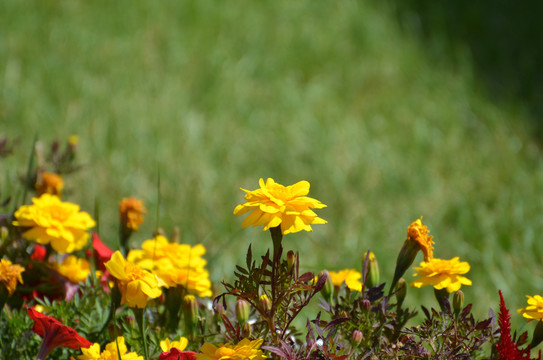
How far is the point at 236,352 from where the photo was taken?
1.03 metres

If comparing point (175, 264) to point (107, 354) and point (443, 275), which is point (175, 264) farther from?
point (443, 275)

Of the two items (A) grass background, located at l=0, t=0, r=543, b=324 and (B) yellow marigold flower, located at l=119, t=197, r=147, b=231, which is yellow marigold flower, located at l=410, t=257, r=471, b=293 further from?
(A) grass background, located at l=0, t=0, r=543, b=324

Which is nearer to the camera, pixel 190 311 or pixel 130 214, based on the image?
pixel 190 311

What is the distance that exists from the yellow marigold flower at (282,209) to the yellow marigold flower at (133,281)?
0.20 metres

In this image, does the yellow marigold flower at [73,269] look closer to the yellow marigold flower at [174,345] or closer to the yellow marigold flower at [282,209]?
the yellow marigold flower at [174,345]

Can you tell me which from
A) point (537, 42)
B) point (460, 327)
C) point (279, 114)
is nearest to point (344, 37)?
point (279, 114)

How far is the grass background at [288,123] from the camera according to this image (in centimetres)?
279

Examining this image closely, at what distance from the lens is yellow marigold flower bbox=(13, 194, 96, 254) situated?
138cm

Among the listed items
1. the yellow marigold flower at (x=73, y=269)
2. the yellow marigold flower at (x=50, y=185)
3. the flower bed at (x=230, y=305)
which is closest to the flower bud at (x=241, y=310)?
the flower bed at (x=230, y=305)

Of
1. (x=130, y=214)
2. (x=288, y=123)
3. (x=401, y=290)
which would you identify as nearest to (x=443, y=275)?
(x=401, y=290)

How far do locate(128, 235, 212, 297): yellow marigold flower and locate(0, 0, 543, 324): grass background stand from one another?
86cm

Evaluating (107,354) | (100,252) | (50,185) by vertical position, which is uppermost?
(50,185)

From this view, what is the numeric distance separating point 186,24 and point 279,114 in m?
1.04

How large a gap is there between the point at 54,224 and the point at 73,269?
0.12m
